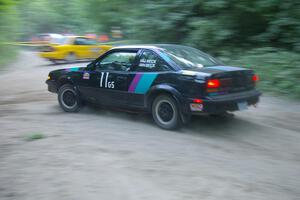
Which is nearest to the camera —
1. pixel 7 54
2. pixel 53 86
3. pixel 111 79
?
pixel 111 79

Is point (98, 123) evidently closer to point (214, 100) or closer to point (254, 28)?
point (214, 100)

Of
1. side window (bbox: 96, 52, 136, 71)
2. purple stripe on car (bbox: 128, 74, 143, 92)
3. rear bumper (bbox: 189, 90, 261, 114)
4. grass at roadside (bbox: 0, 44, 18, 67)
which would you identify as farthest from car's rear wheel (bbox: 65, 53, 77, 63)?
rear bumper (bbox: 189, 90, 261, 114)

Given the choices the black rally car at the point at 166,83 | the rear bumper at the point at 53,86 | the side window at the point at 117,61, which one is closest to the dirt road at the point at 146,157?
the black rally car at the point at 166,83

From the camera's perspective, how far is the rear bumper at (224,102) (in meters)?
6.66

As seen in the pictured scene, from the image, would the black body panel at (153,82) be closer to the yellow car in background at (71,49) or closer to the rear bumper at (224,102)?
the rear bumper at (224,102)

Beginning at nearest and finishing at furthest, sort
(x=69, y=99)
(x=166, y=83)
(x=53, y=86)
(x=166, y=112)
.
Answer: (x=166, y=83)
(x=166, y=112)
(x=69, y=99)
(x=53, y=86)

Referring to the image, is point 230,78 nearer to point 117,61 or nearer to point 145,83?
point 145,83

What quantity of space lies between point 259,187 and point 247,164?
855mm

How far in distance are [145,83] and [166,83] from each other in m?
0.51

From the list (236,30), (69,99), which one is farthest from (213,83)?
(236,30)

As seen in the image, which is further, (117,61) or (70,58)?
(70,58)

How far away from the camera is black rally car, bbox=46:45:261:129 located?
Result: 6777 mm

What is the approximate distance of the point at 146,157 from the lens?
5793 millimetres

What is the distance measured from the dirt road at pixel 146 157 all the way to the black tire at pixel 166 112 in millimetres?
180
